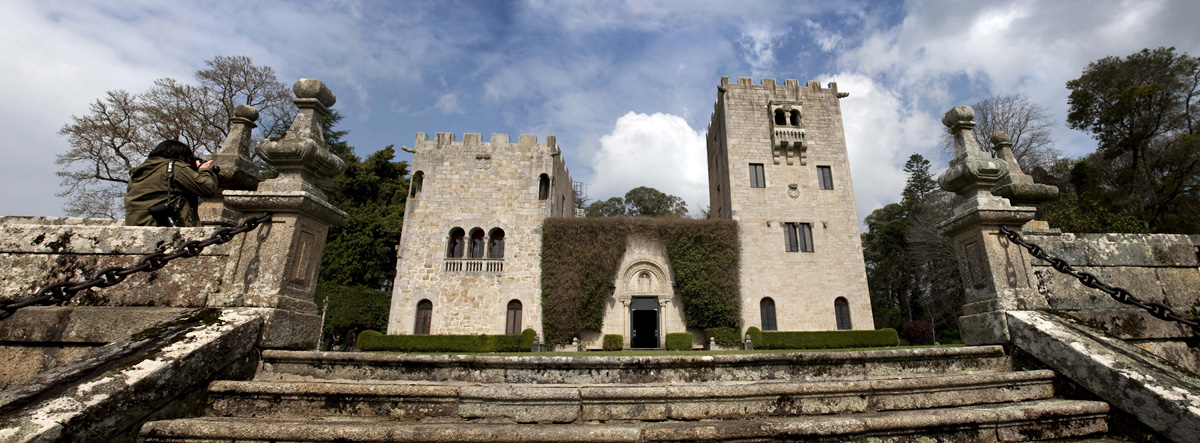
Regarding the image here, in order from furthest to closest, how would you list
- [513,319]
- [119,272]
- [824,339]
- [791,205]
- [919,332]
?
[919,332]
[791,205]
[513,319]
[824,339]
[119,272]

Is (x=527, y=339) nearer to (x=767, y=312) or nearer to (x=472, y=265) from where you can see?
(x=472, y=265)

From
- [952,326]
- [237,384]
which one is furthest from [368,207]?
[952,326]

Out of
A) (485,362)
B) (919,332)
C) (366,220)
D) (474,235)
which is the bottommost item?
(485,362)

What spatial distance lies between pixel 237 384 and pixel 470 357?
1.46 metres

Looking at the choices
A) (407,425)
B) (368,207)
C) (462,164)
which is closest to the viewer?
(407,425)

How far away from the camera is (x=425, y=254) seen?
1942 centimetres

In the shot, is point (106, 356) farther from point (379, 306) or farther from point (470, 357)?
point (379, 306)

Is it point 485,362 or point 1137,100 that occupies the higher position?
point 1137,100

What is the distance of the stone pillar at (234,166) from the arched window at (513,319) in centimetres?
1456

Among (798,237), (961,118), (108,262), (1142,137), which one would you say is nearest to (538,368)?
(108,262)

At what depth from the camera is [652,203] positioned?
4288cm

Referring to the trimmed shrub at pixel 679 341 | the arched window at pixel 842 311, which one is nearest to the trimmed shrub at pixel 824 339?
the arched window at pixel 842 311

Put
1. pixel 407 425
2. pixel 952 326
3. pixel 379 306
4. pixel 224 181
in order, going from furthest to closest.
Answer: pixel 952 326, pixel 379 306, pixel 224 181, pixel 407 425

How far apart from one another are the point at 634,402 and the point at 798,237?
19.1 metres
